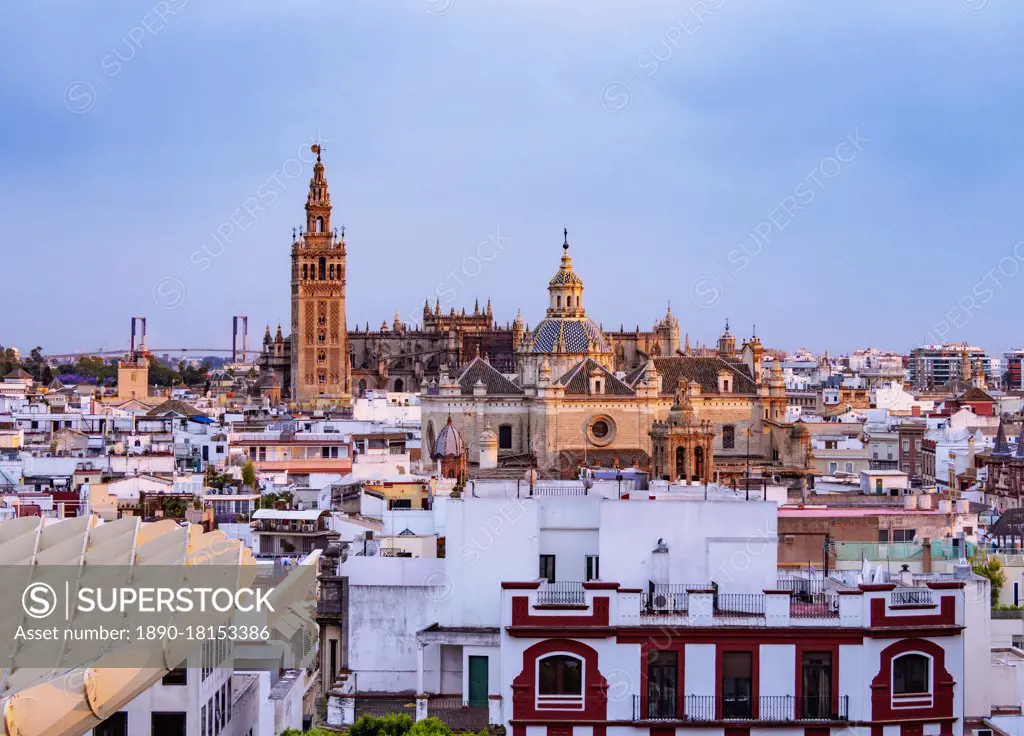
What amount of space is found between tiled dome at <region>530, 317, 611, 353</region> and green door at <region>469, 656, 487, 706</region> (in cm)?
5362

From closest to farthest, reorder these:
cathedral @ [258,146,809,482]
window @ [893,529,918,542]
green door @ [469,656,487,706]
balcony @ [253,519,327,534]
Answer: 1. green door @ [469,656,487,706]
2. window @ [893,529,918,542]
3. balcony @ [253,519,327,534]
4. cathedral @ [258,146,809,482]

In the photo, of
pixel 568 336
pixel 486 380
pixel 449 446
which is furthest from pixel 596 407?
pixel 449 446

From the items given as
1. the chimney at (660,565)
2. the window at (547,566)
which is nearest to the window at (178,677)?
the window at (547,566)

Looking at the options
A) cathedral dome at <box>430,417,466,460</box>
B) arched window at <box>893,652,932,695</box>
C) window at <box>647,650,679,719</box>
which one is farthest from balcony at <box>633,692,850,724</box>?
cathedral dome at <box>430,417,466,460</box>

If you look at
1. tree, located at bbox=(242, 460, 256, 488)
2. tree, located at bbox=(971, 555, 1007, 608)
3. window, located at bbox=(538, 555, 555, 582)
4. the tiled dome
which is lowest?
tree, located at bbox=(971, 555, 1007, 608)

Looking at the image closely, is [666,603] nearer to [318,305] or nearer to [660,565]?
[660,565]

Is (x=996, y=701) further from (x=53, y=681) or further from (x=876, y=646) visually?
(x=53, y=681)

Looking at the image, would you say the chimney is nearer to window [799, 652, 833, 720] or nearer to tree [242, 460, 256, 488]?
window [799, 652, 833, 720]

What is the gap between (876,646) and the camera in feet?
61.6

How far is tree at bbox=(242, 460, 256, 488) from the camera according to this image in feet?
179

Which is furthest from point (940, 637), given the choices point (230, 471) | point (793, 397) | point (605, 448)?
point (793, 397)

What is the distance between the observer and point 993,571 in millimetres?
31688

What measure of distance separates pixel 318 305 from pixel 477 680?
3906 inches

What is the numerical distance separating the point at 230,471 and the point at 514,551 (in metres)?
37.4
